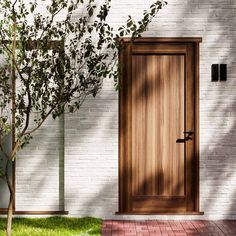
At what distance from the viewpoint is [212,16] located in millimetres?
9117

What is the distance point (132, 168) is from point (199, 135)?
1050 millimetres

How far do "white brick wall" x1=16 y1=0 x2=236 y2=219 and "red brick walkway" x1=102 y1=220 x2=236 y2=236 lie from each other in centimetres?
29

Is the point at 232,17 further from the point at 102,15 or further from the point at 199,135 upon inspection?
the point at 102,15

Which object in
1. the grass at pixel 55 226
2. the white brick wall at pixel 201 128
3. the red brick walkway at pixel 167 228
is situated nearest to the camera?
the grass at pixel 55 226

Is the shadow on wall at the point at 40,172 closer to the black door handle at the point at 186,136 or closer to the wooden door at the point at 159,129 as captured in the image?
the wooden door at the point at 159,129

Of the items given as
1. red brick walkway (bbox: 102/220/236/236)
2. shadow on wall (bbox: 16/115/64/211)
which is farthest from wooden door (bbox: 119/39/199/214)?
shadow on wall (bbox: 16/115/64/211)

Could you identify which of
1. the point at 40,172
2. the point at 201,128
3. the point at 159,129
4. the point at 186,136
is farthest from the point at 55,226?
the point at 201,128

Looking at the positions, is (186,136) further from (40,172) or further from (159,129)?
(40,172)

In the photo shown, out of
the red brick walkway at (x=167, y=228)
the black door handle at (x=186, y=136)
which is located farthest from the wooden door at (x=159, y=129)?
the red brick walkway at (x=167, y=228)

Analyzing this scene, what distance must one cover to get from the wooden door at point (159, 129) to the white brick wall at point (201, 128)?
5.4 inches

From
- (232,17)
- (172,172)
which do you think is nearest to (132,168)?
(172,172)

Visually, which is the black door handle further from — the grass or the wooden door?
the grass

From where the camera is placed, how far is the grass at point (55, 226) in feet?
26.0

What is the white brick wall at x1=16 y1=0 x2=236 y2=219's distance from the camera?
29.9ft
